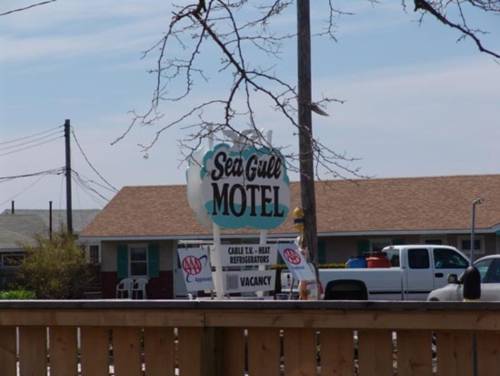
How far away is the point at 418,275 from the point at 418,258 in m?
0.58

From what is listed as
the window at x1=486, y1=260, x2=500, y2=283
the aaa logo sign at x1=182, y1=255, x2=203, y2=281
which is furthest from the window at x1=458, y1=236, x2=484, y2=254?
the aaa logo sign at x1=182, y1=255, x2=203, y2=281

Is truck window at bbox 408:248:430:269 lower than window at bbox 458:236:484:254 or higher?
lower

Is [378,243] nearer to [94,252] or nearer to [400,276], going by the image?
[400,276]

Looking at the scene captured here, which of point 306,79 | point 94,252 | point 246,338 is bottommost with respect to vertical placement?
point 246,338

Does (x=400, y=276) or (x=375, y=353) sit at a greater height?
(x=375, y=353)

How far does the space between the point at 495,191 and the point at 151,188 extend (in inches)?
578

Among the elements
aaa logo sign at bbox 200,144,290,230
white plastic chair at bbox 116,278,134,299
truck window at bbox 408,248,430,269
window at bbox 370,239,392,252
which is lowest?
white plastic chair at bbox 116,278,134,299

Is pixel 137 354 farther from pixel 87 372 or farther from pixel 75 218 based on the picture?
pixel 75 218

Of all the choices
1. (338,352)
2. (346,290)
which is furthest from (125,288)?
(338,352)

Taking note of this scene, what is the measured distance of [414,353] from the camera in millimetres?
6770

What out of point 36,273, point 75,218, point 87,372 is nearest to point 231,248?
point 87,372

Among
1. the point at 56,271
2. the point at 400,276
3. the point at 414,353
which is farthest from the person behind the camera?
the point at 56,271

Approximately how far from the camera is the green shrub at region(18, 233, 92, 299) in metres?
39.0

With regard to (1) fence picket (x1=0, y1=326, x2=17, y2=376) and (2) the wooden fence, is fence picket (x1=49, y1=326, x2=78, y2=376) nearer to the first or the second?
(2) the wooden fence
